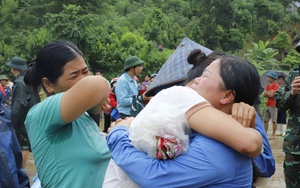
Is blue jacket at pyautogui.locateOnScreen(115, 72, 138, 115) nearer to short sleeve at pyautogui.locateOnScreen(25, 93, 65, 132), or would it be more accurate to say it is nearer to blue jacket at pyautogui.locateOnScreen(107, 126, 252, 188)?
short sleeve at pyautogui.locateOnScreen(25, 93, 65, 132)

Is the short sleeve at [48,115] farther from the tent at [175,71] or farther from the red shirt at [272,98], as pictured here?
the red shirt at [272,98]

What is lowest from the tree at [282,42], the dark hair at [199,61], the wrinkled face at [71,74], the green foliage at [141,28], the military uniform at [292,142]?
the tree at [282,42]

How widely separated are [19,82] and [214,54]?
4.45m

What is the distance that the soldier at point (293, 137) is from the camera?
3955mm

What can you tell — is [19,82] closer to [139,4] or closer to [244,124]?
[244,124]

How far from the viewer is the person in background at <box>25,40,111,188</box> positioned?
179 centimetres

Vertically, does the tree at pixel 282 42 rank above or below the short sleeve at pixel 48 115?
below

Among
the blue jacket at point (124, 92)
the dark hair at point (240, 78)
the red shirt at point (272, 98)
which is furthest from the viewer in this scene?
the red shirt at point (272, 98)

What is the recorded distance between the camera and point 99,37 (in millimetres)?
24203

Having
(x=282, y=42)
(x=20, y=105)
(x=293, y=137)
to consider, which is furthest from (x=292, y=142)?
(x=282, y=42)

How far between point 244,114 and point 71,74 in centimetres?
87

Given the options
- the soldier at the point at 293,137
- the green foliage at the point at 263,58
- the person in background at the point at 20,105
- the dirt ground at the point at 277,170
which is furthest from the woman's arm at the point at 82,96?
the green foliage at the point at 263,58

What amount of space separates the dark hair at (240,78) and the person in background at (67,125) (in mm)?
538

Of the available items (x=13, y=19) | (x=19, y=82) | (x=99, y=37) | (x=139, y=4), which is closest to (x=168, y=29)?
(x=99, y=37)
